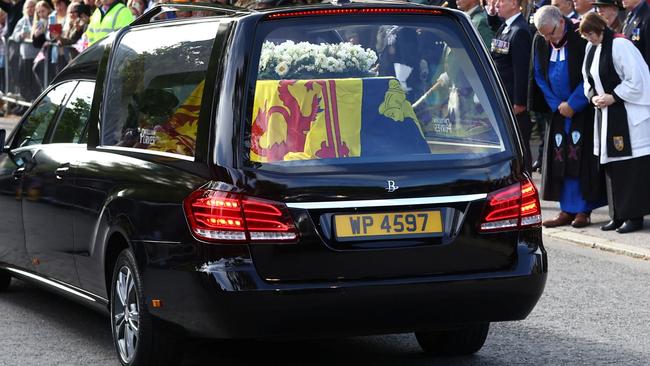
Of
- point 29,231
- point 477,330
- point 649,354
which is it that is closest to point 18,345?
point 29,231

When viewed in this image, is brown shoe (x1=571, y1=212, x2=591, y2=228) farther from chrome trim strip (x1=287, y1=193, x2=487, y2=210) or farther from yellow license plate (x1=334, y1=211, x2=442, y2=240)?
yellow license plate (x1=334, y1=211, x2=442, y2=240)

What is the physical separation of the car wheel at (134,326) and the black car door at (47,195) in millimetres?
696

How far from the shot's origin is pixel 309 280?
20.7 ft

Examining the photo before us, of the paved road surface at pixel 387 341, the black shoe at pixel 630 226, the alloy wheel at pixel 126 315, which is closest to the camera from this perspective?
the alloy wheel at pixel 126 315

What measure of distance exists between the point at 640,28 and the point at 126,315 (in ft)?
25.3

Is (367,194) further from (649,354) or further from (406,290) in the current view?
(649,354)

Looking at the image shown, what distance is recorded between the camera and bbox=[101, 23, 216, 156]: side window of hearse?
6.75m

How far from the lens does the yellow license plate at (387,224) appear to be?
6.34 m

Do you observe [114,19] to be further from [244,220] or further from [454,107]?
[244,220]

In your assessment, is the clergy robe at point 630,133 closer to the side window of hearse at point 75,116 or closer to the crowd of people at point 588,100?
the crowd of people at point 588,100

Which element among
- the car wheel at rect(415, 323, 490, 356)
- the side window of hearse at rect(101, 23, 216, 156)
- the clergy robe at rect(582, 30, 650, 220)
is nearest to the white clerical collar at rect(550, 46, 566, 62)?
the clergy robe at rect(582, 30, 650, 220)

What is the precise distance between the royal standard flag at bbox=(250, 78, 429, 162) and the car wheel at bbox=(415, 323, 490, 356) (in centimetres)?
121

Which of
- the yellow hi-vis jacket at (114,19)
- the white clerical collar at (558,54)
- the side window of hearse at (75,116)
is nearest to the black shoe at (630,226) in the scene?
the white clerical collar at (558,54)

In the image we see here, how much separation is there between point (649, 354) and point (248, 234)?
2.33 meters
